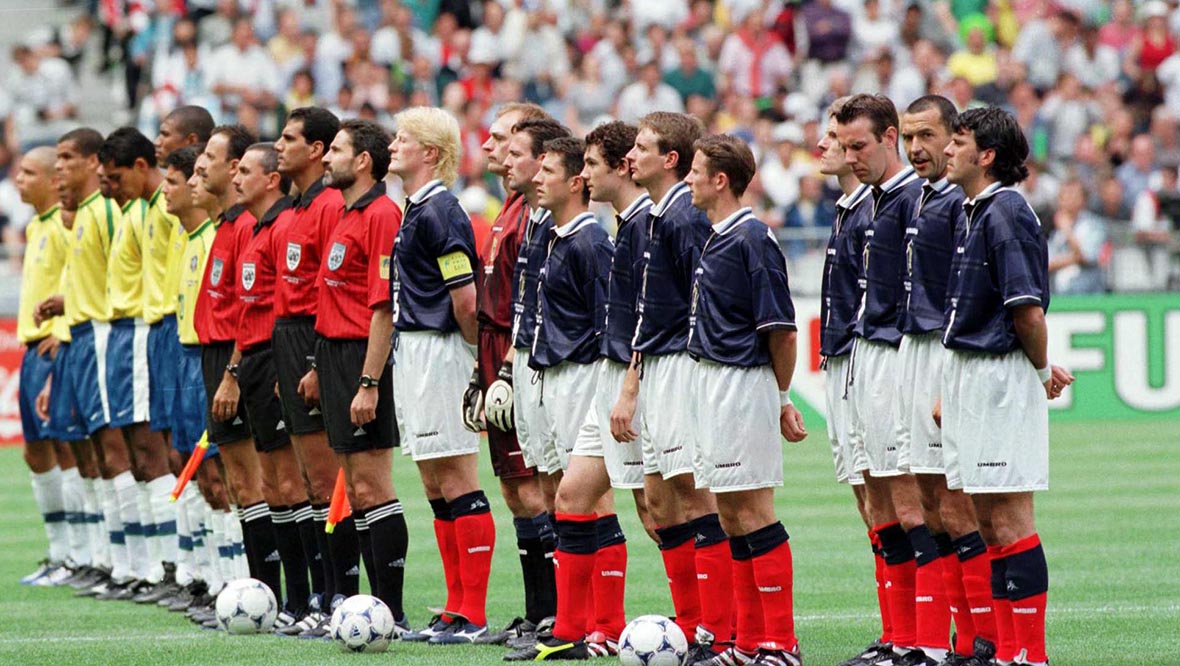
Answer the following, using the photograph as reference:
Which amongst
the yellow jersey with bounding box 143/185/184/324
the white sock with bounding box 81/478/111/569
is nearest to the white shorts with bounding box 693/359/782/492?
the yellow jersey with bounding box 143/185/184/324

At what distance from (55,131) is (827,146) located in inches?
744

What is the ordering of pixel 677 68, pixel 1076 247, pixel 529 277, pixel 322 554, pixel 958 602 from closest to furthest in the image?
pixel 958 602 < pixel 529 277 < pixel 322 554 < pixel 1076 247 < pixel 677 68

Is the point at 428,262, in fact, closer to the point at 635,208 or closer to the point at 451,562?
the point at 635,208

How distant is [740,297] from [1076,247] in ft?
48.6

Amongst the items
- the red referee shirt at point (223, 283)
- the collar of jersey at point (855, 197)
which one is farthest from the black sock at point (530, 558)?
the collar of jersey at point (855, 197)

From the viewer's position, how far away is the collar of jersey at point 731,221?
838 centimetres

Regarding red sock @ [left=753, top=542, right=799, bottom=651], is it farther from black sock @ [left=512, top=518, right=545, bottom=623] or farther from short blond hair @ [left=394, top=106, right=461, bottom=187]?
short blond hair @ [left=394, top=106, right=461, bottom=187]

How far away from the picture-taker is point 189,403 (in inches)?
456

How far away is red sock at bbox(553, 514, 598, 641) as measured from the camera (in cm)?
886

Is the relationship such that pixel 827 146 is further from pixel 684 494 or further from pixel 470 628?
pixel 470 628

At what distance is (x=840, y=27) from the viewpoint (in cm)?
2684

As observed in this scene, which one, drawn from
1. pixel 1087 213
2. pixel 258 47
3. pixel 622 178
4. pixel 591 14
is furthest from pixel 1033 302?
pixel 591 14

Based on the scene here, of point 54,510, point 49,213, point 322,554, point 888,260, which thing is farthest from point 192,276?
point 888,260

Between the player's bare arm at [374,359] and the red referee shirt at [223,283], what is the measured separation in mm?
1292
